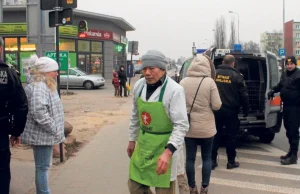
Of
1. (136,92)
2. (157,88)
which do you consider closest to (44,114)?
(136,92)

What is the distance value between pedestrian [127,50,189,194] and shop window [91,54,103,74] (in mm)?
36656

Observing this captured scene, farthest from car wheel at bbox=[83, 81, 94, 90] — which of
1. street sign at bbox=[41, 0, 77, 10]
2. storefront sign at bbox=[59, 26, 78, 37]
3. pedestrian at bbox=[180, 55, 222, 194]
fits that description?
pedestrian at bbox=[180, 55, 222, 194]

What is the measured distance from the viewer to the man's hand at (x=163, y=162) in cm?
337

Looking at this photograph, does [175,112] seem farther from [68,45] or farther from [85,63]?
[85,63]

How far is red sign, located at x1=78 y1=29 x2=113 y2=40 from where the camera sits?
3853cm

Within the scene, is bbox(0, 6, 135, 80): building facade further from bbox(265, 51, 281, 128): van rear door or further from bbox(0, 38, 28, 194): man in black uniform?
bbox(0, 38, 28, 194): man in black uniform

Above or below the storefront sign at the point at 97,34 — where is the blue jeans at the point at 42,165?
below

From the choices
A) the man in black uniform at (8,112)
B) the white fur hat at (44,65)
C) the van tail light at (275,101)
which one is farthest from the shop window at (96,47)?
the man in black uniform at (8,112)

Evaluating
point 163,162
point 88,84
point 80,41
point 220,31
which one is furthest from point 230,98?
point 220,31

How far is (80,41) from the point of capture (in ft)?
127

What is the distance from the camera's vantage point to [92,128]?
36.3ft

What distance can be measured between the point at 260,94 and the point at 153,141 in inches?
226

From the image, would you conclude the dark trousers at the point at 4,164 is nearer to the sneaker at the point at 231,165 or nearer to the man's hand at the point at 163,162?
the man's hand at the point at 163,162

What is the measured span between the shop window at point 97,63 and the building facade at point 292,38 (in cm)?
6283
